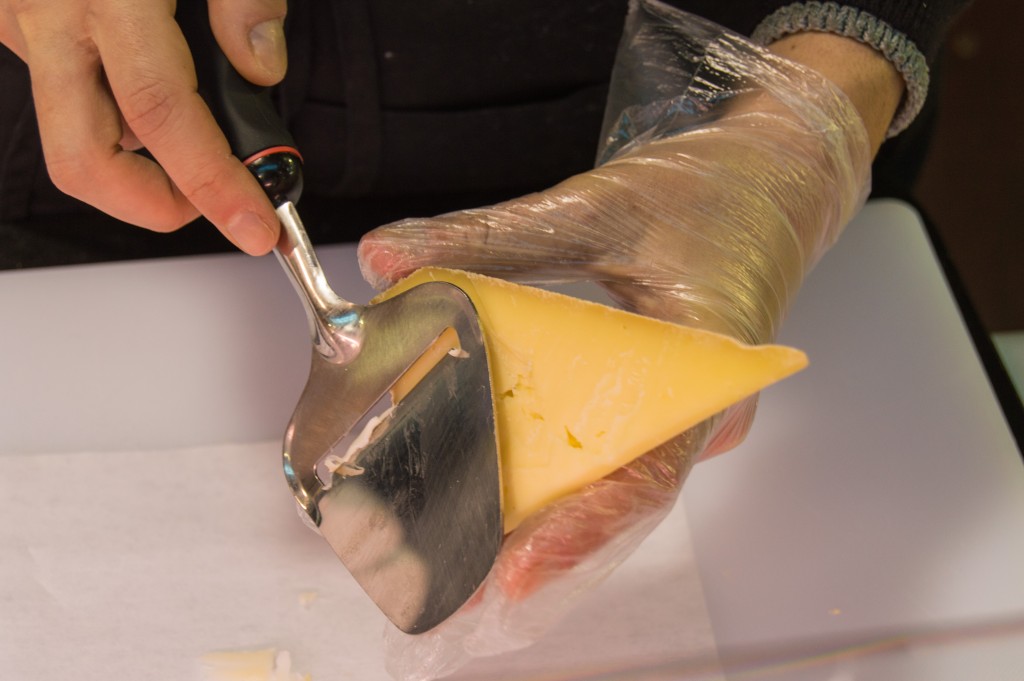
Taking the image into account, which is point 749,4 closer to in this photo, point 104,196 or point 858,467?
point 858,467

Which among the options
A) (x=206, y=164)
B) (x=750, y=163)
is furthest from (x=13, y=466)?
(x=750, y=163)

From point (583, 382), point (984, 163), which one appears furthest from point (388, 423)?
point (984, 163)

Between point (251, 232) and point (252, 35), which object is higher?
point (252, 35)

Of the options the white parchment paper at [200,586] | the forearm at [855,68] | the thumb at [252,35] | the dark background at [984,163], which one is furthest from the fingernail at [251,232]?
the dark background at [984,163]

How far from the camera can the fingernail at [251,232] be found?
68 cm

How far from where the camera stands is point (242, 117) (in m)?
0.70

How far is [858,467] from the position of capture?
2.83 feet

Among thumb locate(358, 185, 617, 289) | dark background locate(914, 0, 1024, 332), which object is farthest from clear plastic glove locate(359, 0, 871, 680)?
dark background locate(914, 0, 1024, 332)

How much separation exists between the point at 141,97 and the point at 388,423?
30 cm

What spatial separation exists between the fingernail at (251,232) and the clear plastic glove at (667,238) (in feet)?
0.25

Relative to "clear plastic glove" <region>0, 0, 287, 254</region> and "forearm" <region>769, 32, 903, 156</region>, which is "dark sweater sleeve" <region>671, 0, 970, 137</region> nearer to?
"forearm" <region>769, 32, 903, 156</region>

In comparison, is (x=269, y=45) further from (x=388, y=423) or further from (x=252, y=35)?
(x=388, y=423)

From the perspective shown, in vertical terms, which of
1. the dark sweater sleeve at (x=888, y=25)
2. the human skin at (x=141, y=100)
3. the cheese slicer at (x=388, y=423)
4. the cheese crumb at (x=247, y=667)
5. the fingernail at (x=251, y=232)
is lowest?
the cheese crumb at (x=247, y=667)

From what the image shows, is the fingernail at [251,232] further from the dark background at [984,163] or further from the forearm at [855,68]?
the dark background at [984,163]
